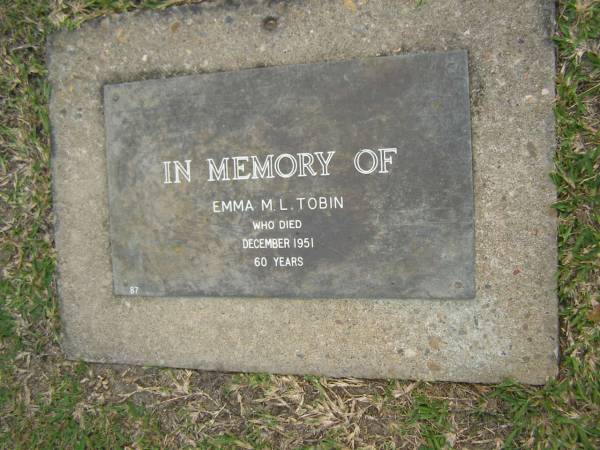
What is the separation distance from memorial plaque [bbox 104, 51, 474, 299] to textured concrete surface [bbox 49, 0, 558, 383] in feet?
0.24

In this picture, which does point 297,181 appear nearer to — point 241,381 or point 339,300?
point 339,300

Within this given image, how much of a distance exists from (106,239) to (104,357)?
539 millimetres

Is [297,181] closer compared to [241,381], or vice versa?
[297,181]

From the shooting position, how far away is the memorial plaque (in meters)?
1.74

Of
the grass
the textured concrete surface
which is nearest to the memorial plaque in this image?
the textured concrete surface

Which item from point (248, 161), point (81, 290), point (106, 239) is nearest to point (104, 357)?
point (81, 290)

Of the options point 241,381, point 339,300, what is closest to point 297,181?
point 339,300

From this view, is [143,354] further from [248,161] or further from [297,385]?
[248,161]

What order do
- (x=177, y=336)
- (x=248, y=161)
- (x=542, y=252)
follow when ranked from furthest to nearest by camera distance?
(x=177, y=336) < (x=248, y=161) < (x=542, y=252)

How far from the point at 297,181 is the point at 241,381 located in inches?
35.2

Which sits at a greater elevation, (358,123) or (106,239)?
(358,123)

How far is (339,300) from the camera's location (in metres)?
1.88

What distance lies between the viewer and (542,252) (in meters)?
1.72

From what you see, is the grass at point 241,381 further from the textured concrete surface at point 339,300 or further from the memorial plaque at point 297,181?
the memorial plaque at point 297,181
